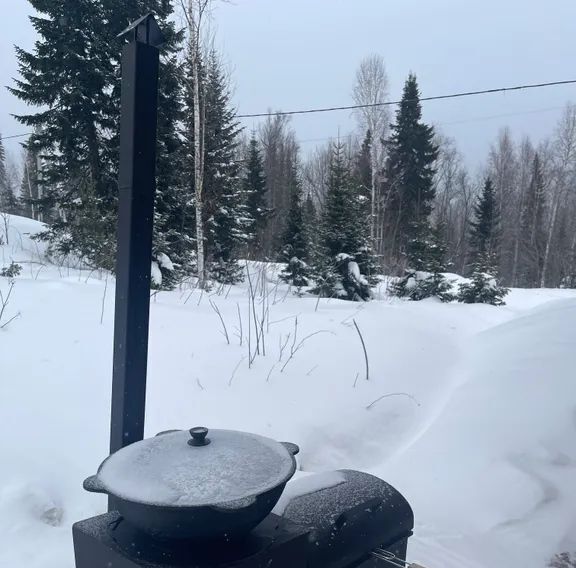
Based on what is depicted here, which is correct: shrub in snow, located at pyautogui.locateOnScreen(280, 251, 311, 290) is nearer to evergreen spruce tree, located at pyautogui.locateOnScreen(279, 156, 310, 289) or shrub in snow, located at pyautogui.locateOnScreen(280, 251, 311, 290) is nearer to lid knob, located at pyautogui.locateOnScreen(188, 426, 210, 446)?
evergreen spruce tree, located at pyautogui.locateOnScreen(279, 156, 310, 289)

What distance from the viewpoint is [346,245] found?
12617mm

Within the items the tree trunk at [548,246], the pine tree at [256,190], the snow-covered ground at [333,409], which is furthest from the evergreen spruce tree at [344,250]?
the tree trunk at [548,246]

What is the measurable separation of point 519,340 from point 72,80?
12119 mm

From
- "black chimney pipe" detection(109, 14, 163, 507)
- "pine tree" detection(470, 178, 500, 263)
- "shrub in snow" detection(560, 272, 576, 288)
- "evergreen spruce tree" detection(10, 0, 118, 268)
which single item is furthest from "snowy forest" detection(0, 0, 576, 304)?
"pine tree" detection(470, 178, 500, 263)

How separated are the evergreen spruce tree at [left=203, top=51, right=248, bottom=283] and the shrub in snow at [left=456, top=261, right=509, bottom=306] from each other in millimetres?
6331

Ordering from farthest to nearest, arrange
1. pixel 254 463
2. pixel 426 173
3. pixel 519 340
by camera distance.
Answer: pixel 426 173 → pixel 519 340 → pixel 254 463

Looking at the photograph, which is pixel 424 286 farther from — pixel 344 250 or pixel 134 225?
pixel 134 225

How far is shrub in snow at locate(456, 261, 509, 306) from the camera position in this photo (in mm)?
12148

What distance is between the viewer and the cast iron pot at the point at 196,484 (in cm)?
115

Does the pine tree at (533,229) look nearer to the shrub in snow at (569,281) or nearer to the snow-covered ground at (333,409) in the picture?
the shrub in snow at (569,281)

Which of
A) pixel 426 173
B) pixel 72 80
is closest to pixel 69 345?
pixel 72 80

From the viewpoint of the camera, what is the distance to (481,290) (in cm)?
1215

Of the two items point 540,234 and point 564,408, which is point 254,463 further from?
point 540,234

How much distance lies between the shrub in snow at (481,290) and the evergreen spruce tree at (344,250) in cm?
233
